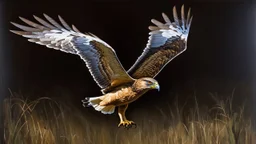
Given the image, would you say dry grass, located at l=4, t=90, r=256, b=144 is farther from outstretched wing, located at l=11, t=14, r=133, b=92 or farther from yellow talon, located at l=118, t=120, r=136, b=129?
outstretched wing, located at l=11, t=14, r=133, b=92

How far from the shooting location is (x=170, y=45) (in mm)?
1951

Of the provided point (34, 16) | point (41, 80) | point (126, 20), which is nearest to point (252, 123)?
point (126, 20)

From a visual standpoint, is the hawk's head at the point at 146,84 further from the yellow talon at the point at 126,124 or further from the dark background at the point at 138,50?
the yellow talon at the point at 126,124

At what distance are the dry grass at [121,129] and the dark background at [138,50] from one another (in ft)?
0.20

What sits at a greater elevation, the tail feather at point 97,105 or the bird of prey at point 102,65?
the bird of prey at point 102,65

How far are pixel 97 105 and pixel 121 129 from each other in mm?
179

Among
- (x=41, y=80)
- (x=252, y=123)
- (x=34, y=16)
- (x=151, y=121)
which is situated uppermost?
(x=34, y=16)

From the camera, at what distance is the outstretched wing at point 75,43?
1877mm

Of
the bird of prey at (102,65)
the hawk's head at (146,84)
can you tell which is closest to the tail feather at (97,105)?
the bird of prey at (102,65)

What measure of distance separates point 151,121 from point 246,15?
30.7 inches

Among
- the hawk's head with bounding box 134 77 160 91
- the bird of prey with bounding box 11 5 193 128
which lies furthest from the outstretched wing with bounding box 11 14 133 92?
the hawk's head with bounding box 134 77 160 91

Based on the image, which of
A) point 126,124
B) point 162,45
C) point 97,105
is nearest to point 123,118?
point 126,124

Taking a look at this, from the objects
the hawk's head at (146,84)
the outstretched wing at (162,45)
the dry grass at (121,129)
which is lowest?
the dry grass at (121,129)

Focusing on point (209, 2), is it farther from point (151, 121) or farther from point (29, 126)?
point (29, 126)
